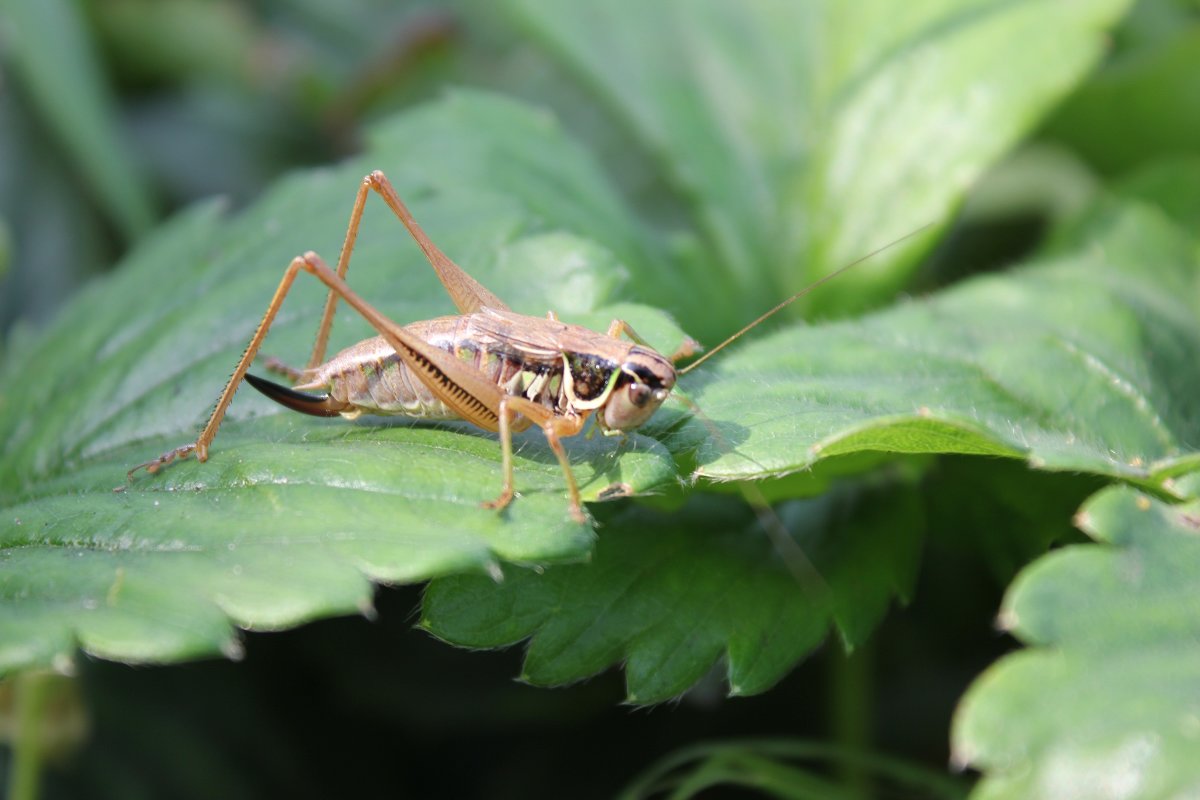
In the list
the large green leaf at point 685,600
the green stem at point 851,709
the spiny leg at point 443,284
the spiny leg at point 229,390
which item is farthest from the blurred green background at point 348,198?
the spiny leg at point 443,284

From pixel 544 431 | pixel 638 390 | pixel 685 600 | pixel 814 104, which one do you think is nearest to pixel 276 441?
pixel 544 431

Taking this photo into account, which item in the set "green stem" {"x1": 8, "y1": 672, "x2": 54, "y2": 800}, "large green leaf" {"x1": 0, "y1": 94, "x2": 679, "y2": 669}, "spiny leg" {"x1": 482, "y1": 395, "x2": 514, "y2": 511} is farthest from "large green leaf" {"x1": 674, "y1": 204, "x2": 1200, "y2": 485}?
"green stem" {"x1": 8, "y1": 672, "x2": 54, "y2": 800}

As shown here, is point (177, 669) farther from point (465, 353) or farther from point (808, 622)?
point (808, 622)

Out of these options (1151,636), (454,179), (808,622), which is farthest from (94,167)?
→ (1151,636)

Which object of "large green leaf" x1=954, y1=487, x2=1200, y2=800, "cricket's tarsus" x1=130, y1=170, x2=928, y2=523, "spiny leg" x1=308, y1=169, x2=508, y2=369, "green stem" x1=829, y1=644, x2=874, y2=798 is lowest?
"green stem" x1=829, y1=644, x2=874, y2=798

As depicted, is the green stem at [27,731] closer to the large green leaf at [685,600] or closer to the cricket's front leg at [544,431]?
the large green leaf at [685,600]

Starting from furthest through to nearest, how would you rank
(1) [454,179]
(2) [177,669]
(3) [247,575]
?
(2) [177,669], (1) [454,179], (3) [247,575]

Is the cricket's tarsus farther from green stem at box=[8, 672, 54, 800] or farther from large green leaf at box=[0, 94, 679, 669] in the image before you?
green stem at box=[8, 672, 54, 800]
